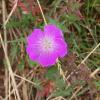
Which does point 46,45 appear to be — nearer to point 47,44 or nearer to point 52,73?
point 47,44

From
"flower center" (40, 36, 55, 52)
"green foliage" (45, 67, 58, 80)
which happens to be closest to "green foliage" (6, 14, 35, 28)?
"flower center" (40, 36, 55, 52)

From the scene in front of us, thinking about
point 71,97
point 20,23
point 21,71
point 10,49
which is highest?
point 20,23

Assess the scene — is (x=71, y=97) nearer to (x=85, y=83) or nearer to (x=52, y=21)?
(x=85, y=83)

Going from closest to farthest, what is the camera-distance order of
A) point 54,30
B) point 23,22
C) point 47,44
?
1. point 54,30
2. point 47,44
3. point 23,22

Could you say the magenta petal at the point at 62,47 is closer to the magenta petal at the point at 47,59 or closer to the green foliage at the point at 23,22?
the magenta petal at the point at 47,59

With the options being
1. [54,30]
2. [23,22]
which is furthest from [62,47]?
[23,22]

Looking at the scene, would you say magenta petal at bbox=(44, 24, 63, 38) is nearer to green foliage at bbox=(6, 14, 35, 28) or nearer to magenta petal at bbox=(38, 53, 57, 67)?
magenta petal at bbox=(38, 53, 57, 67)

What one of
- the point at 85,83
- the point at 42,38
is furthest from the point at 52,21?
the point at 85,83
